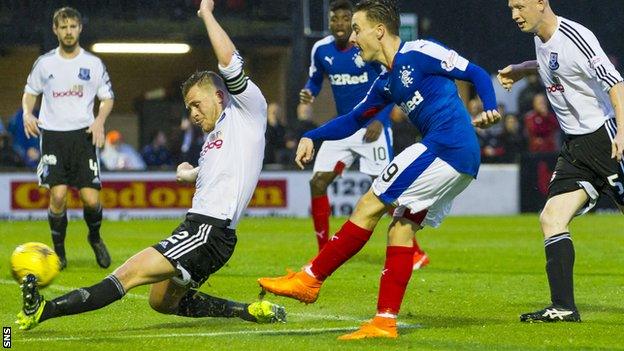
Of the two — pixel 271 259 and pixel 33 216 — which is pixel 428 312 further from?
pixel 33 216

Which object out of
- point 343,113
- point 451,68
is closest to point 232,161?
point 451,68

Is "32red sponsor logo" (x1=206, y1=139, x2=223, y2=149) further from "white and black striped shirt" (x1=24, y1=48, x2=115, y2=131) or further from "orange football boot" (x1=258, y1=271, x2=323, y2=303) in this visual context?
"white and black striped shirt" (x1=24, y1=48, x2=115, y2=131)

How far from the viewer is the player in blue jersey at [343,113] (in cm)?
1288

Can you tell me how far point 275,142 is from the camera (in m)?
23.3

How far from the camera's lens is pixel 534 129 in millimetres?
23812

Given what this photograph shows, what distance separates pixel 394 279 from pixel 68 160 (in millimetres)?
5827

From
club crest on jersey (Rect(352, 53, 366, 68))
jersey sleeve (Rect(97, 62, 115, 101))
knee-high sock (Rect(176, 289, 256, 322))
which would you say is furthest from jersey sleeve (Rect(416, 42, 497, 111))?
jersey sleeve (Rect(97, 62, 115, 101))

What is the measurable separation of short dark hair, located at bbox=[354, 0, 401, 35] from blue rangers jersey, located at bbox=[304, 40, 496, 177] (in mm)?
181

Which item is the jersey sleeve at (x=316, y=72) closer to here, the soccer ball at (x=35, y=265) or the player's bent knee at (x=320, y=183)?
the player's bent knee at (x=320, y=183)

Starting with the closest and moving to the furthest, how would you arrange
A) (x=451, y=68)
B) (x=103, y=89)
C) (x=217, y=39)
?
(x=217, y=39) → (x=451, y=68) → (x=103, y=89)

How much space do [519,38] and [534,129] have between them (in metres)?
2.39

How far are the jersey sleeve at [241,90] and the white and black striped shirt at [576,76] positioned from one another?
2017 mm

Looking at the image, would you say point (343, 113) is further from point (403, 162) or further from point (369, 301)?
point (403, 162)

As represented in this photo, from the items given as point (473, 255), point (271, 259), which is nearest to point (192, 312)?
point (271, 259)
